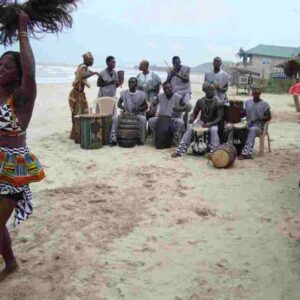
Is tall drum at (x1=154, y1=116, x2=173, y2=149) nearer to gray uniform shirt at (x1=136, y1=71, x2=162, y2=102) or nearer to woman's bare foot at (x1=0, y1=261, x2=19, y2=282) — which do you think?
gray uniform shirt at (x1=136, y1=71, x2=162, y2=102)

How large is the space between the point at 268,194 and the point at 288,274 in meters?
2.16

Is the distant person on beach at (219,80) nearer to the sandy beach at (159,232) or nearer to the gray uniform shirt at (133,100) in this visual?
the gray uniform shirt at (133,100)

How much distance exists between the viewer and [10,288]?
3213 mm

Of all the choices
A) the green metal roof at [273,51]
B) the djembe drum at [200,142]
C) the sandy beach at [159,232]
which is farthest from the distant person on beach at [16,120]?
the green metal roof at [273,51]

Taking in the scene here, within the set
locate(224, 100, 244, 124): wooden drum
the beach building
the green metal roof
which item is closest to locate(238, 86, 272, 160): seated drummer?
locate(224, 100, 244, 124): wooden drum

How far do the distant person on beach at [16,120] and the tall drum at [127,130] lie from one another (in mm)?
5243

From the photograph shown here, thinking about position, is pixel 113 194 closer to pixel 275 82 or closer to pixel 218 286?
pixel 218 286

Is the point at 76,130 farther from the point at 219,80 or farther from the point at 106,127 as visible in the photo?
the point at 219,80

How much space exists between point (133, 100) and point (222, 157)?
2563 mm

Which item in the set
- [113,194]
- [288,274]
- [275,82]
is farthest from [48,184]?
[275,82]

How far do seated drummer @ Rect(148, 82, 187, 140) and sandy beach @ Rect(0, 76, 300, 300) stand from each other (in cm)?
105

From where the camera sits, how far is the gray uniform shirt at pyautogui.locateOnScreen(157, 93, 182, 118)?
8.36 meters

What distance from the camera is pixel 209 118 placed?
25.7 feet

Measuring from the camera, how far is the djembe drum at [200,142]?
7613mm
